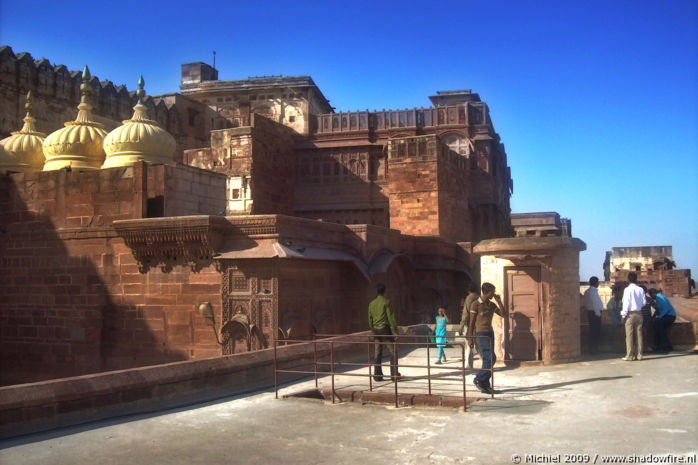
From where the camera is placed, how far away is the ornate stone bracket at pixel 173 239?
14.0 m

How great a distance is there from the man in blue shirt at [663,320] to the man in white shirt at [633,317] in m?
0.75

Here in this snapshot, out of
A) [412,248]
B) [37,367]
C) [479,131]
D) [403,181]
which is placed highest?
[479,131]

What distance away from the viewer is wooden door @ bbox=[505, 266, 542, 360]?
1019 cm

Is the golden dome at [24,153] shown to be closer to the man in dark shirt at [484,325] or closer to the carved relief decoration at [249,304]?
the carved relief decoration at [249,304]

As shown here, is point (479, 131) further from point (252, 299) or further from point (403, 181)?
point (252, 299)

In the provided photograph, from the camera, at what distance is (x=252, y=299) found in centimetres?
1389

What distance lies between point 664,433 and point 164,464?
173 inches

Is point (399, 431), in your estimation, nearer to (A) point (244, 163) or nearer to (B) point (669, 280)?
(A) point (244, 163)

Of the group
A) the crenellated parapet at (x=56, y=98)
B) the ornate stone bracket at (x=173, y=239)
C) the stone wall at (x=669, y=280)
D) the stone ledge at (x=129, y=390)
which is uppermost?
the crenellated parapet at (x=56, y=98)

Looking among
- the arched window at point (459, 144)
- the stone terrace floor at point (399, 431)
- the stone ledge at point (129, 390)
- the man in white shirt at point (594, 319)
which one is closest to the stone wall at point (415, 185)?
the arched window at point (459, 144)

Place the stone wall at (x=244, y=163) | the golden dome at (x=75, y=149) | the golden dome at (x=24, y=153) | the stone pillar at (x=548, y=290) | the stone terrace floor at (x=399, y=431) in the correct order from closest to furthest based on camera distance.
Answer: the stone terrace floor at (x=399, y=431)
the stone pillar at (x=548, y=290)
the golden dome at (x=75, y=149)
the golden dome at (x=24, y=153)
the stone wall at (x=244, y=163)

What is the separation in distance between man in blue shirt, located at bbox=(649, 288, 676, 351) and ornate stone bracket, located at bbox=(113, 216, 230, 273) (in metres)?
8.55

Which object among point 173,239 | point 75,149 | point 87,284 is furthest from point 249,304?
point 75,149

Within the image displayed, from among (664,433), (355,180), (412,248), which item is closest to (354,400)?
(664,433)
